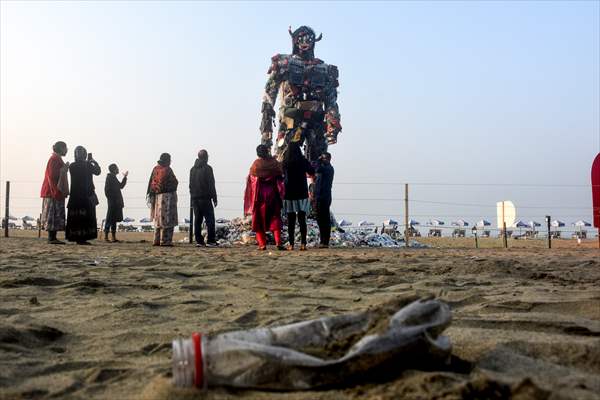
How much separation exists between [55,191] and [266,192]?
158 inches

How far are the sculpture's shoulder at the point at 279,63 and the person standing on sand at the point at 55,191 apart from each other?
4.69 m

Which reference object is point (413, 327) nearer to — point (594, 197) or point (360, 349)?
point (360, 349)

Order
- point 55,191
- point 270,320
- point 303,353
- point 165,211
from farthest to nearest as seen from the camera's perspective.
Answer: point 165,211 → point 55,191 → point 270,320 → point 303,353

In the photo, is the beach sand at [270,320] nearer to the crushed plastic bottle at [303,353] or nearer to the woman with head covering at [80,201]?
the crushed plastic bottle at [303,353]

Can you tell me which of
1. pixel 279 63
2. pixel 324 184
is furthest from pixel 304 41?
pixel 324 184

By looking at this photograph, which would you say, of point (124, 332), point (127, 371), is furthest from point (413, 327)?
point (124, 332)

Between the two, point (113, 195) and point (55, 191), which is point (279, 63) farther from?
point (55, 191)

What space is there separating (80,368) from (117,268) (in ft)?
11.0

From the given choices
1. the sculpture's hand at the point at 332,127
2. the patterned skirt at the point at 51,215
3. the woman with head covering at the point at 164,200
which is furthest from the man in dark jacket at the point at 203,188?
the sculpture's hand at the point at 332,127

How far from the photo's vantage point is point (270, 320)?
105 inches

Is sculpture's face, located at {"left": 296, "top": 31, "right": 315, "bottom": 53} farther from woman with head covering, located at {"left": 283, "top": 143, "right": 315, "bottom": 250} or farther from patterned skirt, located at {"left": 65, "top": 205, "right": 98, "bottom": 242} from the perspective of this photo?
patterned skirt, located at {"left": 65, "top": 205, "right": 98, "bottom": 242}

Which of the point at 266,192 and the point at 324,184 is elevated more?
the point at 324,184

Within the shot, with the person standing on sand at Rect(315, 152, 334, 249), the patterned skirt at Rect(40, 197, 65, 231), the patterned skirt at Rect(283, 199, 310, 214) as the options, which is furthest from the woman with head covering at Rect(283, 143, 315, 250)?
the patterned skirt at Rect(40, 197, 65, 231)

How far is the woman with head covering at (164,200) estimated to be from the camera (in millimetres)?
10625
